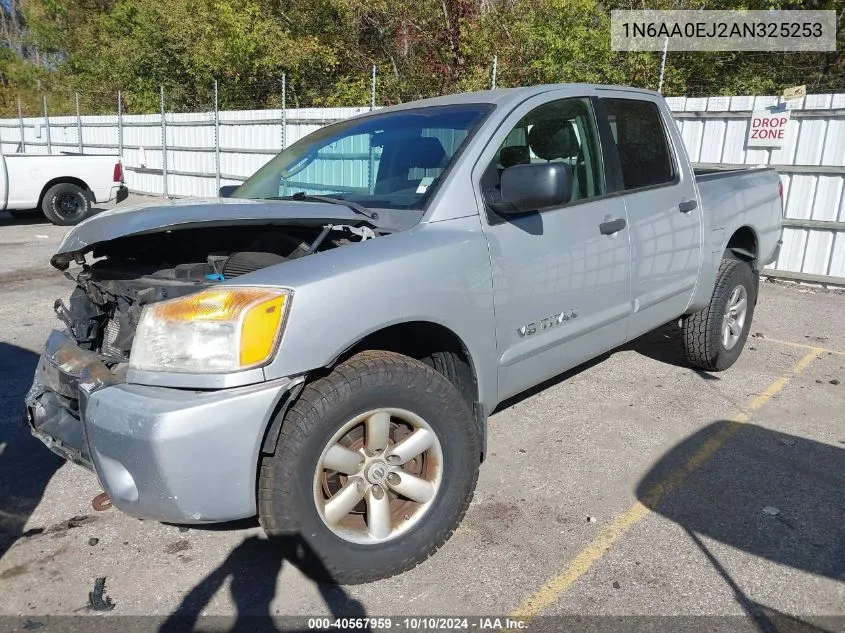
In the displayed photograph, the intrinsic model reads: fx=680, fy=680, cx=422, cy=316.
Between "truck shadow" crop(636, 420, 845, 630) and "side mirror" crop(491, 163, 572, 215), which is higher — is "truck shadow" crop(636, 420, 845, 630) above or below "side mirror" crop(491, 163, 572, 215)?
below

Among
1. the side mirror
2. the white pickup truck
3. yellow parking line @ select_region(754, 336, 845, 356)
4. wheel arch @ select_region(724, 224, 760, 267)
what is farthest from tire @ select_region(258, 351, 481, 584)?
the white pickup truck

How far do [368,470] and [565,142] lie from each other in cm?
204

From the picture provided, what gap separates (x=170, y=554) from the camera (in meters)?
2.80

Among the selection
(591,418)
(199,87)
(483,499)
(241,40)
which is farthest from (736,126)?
(199,87)

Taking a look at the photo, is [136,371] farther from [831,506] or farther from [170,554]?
[831,506]

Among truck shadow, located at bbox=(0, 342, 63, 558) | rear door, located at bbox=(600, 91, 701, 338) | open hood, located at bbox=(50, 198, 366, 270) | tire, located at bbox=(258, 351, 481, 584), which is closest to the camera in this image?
tire, located at bbox=(258, 351, 481, 584)

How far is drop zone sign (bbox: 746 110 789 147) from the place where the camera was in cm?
763

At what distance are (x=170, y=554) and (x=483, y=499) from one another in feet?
4.57

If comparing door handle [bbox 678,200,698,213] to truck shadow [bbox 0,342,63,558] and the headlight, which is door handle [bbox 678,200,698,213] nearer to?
the headlight

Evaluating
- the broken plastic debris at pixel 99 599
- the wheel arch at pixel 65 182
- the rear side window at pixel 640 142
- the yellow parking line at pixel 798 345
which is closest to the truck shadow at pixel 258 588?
the broken plastic debris at pixel 99 599

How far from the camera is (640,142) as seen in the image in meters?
4.01

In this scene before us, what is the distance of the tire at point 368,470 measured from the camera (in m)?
2.31

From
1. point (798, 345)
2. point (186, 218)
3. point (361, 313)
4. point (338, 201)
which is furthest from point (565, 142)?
point (798, 345)

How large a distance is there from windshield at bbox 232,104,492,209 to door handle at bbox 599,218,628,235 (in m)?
0.83
